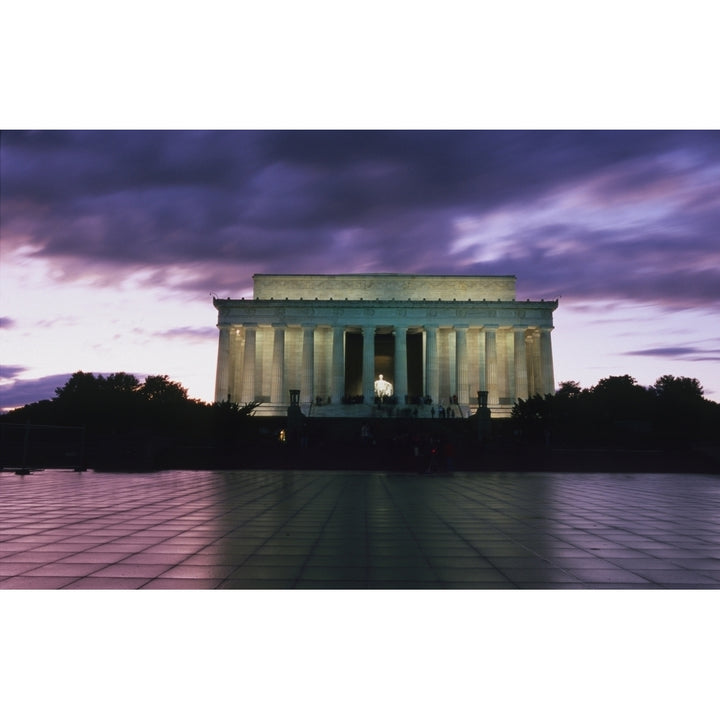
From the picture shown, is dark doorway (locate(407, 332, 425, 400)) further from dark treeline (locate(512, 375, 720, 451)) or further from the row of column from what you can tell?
dark treeline (locate(512, 375, 720, 451))

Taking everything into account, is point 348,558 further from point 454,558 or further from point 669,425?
point 669,425

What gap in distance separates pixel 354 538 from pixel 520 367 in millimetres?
55520

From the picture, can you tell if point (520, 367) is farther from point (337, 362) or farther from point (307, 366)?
point (307, 366)

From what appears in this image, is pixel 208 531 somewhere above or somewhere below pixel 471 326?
below

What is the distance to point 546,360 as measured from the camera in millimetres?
62031

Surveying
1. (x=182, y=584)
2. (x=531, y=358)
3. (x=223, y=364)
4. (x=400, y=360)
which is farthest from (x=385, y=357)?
(x=182, y=584)

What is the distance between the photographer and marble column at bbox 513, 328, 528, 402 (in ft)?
207

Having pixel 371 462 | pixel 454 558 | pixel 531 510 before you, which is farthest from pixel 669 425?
pixel 454 558

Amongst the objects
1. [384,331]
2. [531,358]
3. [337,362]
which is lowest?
[337,362]

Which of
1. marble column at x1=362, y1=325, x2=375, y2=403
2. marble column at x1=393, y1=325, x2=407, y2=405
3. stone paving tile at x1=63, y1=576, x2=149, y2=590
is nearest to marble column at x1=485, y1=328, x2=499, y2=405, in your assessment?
marble column at x1=393, y1=325, x2=407, y2=405

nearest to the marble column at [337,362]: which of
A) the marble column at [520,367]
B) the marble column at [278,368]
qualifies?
the marble column at [278,368]

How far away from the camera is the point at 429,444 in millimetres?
25625

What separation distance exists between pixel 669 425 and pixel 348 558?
121 ft

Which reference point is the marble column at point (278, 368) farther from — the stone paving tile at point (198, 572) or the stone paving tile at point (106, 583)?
the stone paving tile at point (106, 583)
